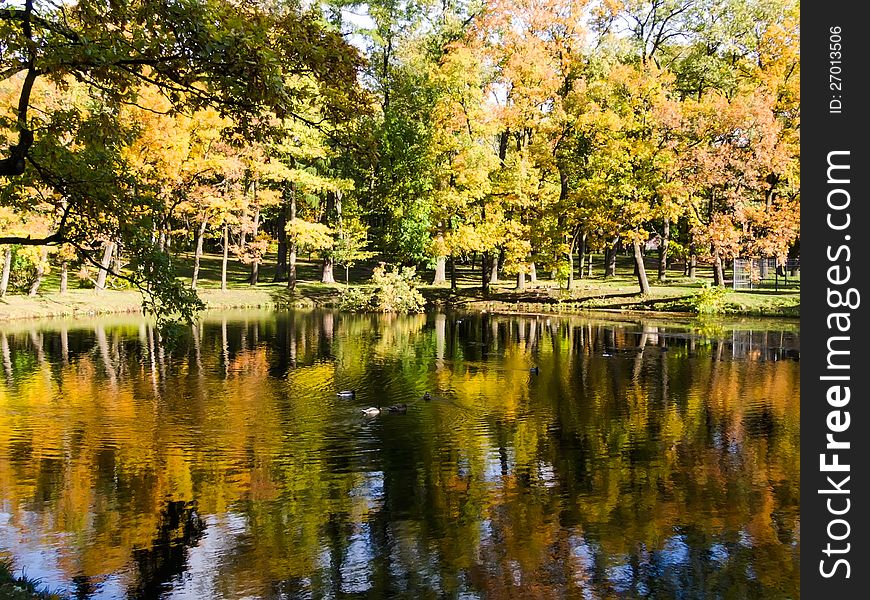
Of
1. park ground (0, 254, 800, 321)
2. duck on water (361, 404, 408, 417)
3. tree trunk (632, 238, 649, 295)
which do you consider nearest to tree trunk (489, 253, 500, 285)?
park ground (0, 254, 800, 321)

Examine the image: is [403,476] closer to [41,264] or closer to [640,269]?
[41,264]

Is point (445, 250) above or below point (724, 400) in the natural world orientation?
above

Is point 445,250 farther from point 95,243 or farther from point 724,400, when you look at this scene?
point 95,243

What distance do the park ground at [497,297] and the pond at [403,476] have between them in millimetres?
13832

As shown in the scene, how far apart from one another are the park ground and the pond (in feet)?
45.4

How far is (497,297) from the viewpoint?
1921 inches

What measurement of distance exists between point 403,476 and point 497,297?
34920 mm

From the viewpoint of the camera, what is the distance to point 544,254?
45969mm

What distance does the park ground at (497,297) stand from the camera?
40906 millimetres

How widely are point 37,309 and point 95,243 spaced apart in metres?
34.0

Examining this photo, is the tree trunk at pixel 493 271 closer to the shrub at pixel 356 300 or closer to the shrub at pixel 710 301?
the shrub at pixel 356 300

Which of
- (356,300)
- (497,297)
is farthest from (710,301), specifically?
(356,300)
